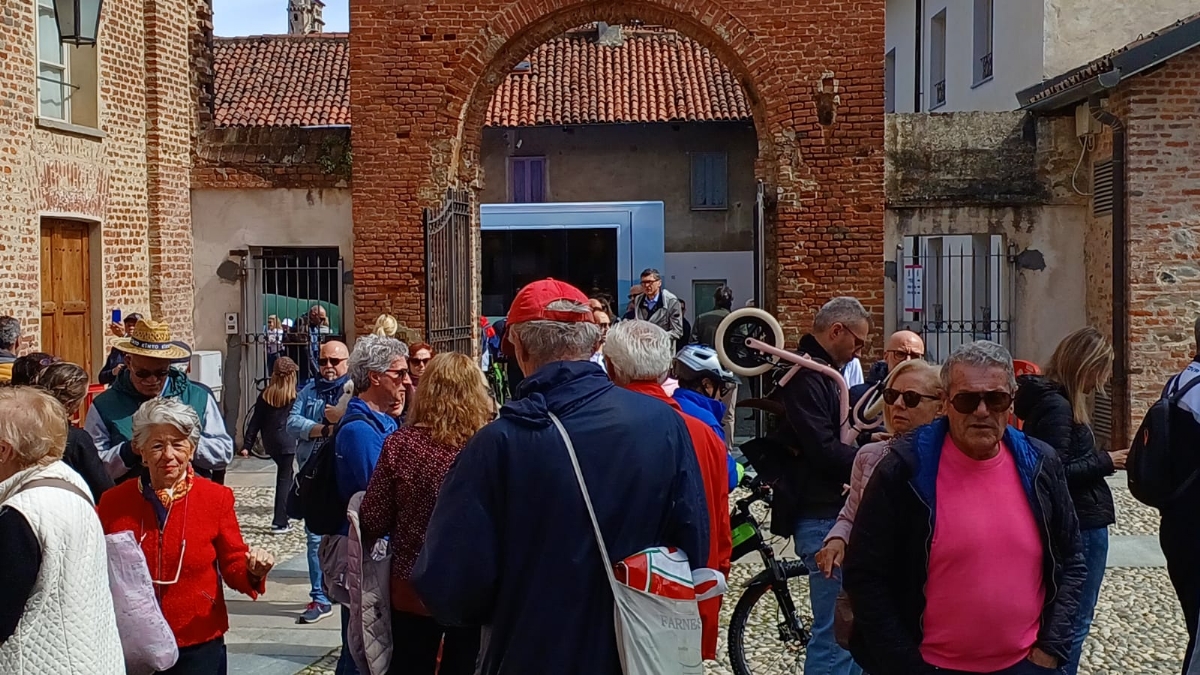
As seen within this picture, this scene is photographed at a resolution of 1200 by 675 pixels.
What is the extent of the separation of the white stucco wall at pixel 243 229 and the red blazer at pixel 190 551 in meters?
10.1

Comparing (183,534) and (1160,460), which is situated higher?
(1160,460)

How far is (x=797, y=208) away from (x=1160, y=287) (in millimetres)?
3694

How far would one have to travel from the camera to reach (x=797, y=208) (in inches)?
538

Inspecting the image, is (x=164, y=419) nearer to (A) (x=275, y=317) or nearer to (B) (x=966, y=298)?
(A) (x=275, y=317)

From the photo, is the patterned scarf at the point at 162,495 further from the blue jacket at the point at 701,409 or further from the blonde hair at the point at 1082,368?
the blonde hair at the point at 1082,368

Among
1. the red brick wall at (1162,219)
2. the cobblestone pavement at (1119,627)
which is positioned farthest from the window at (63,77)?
the red brick wall at (1162,219)

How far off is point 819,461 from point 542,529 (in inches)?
92.0

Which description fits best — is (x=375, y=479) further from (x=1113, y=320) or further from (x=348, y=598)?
(x=1113, y=320)

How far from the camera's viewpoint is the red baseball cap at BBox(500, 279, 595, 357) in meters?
3.32

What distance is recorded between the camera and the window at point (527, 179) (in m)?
23.8

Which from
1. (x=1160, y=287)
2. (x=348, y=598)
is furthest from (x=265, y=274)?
(x=348, y=598)

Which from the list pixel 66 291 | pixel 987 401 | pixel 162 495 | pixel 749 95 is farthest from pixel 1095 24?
pixel 162 495

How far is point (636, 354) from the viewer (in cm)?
459

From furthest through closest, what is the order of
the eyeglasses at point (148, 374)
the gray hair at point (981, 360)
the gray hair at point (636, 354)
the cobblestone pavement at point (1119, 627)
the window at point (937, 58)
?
the window at point (937, 58)
the cobblestone pavement at point (1119, 627)
the eyeglasses at point (148, 374)
the gray hair at point (636, 354)
the gray hair at point (981, 360)
